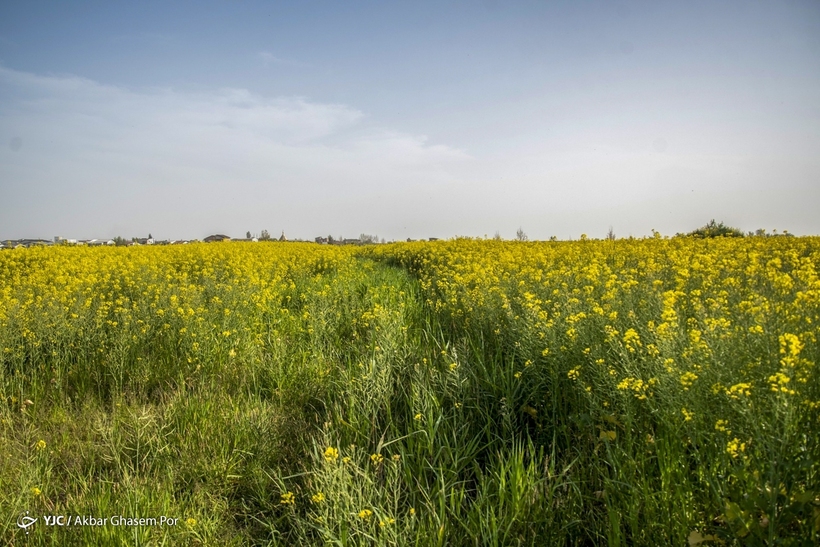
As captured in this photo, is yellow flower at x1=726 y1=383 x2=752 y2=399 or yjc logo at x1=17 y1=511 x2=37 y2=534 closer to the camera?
yellow flower at x1=726 y1=383 x2=752 y2=399

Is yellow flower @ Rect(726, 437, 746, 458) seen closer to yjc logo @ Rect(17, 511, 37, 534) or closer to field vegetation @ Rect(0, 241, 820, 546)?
field vegetation @ Rect(0, 241, 820, 546)

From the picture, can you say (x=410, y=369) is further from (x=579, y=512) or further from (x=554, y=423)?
(x=579, y=512)

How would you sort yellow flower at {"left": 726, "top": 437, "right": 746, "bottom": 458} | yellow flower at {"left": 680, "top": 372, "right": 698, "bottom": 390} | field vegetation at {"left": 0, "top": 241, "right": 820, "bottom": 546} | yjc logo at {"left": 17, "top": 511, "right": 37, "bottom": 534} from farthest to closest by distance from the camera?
1. yjc logo at {"left": 17, "top": 511, "right": 37, "bottom": 534}
2. yellow flower at {"left": 680, "top": 372, "right": 698, "bottom": 390}
3. field vegetation at {"left": 0, "top": 241, "right": 820, "bottom": 546}
4. yellow flower at {"left": 726, "top": 437, "right": 746, "bottom": 458}

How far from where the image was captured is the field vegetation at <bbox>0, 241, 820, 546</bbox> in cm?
183

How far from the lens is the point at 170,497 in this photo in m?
2.39

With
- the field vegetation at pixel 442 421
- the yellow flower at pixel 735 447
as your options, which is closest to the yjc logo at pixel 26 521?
the field vegetation at pixel 442 421

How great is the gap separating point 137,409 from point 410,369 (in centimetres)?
211

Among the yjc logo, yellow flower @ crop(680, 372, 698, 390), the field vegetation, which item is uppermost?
yellow flower @ crop(680, 372, 698, 390)

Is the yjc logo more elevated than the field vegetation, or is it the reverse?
the field vegetation

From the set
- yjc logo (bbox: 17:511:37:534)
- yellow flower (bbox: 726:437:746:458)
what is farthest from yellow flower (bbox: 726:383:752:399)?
yjc logo (bbox: 17:511:37:534)

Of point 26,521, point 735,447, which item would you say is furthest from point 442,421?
point 26,521

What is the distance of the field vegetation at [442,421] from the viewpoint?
6.01 feet

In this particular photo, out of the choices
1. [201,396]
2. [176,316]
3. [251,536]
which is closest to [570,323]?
[251,536]

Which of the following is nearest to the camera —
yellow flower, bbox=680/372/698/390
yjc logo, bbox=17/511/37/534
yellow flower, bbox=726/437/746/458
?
yellow flower, bbox=726/437/746/458
